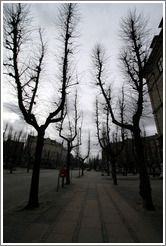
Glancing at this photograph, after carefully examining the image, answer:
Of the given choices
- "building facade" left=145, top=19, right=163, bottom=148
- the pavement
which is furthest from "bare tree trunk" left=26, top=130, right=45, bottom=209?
"building facade" left=145, top=19, right=163, bottom=148

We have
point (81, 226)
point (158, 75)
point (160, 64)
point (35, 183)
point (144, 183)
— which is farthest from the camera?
point (158, 75)

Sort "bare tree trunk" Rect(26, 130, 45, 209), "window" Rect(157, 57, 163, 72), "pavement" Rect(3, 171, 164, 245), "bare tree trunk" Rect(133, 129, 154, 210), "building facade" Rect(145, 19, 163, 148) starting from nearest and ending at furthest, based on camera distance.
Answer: "pavement" Rect(3, 171, 164, 245), "bare tree trunk" Rect(26, 130, 45, 209), "bare tree trunk" Rect(133, 129, 154, 210), "building facade" Rect(145, 19, 163, 148), "window" Rect(157, 57, 163, 72)

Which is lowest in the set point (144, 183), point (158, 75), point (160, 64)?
point (144, 183)

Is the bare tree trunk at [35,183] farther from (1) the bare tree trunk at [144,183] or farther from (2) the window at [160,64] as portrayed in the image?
(2) the window at [160,64]

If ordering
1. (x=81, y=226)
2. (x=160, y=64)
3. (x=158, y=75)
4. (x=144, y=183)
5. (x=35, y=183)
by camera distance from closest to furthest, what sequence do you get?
(x=81, y=226) < (x=35, y=183) < (x=144, y=183) < (x=160, y=64) < (x=158, y=75)

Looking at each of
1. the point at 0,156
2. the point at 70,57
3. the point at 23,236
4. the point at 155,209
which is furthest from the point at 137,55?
the point at 23,236

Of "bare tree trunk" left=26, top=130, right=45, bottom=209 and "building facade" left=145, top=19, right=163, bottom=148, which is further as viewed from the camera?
"building facade" left=145, top=19, right=163, bottom=148

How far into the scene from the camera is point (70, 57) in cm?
893

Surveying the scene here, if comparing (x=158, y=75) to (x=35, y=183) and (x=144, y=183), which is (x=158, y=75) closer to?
(x=144, y=183)

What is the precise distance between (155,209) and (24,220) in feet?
18.0

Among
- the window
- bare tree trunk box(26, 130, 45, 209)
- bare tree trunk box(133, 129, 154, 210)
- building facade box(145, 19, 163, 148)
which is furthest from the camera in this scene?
the window

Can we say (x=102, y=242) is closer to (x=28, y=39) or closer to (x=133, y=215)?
(x=133, y=215)

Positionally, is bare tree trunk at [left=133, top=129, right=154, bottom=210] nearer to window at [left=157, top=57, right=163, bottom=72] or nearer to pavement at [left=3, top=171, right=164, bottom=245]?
pavement at [left=3, top=171, right=164, bottom=245]

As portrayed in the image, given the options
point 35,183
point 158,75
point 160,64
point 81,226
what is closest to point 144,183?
point 81,226
